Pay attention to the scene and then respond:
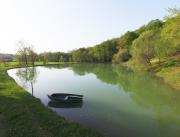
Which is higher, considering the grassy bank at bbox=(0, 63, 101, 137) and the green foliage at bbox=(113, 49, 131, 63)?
the green foliage at bbox=(113, 49, 131, 63)

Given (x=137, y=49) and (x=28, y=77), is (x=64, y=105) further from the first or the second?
(x=137, y=49)

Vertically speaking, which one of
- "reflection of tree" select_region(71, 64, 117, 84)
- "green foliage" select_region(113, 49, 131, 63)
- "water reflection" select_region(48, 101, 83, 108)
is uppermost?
"green foliage" select_region(113, 49, 131, 63)

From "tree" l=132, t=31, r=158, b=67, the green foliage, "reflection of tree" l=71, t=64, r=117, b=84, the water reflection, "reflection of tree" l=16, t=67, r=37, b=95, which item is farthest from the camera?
the green foliage

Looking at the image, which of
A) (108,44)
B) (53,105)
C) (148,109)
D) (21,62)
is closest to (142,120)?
(148,109)

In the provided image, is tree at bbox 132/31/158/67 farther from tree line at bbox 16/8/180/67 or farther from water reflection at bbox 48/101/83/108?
water reflection at bbox 48/101/83/108

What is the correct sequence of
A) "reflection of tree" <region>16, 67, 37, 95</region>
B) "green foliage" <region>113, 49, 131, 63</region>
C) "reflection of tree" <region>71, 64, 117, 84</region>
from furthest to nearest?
"green foliage" <region>113, 49, 131, 63</region> < "reflection of tree" <region>71, 64, 117, 84</region> < "reflection of tree" <region>16, 67, 37, 95</region>

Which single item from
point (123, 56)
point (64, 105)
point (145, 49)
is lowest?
point (64, 105)

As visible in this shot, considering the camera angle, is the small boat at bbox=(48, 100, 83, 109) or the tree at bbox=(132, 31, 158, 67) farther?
the tree at bbox=(132, 31, 158, 67)

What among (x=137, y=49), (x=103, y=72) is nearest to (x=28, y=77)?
(x=103, y=72)

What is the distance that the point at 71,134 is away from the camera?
44.9ft

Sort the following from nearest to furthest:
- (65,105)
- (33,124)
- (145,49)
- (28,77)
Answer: (33,124), (65,105), (28,77), (145,49)

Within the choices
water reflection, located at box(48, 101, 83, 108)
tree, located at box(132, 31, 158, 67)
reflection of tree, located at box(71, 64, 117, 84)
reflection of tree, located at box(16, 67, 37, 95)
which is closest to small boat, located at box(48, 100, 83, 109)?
water reflection, located at box(48, 101, 83, 108)

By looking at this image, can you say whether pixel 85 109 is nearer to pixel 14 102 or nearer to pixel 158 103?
pixel 14 102

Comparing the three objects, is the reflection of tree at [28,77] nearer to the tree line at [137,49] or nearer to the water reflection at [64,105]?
the water reflection at [64,105]
